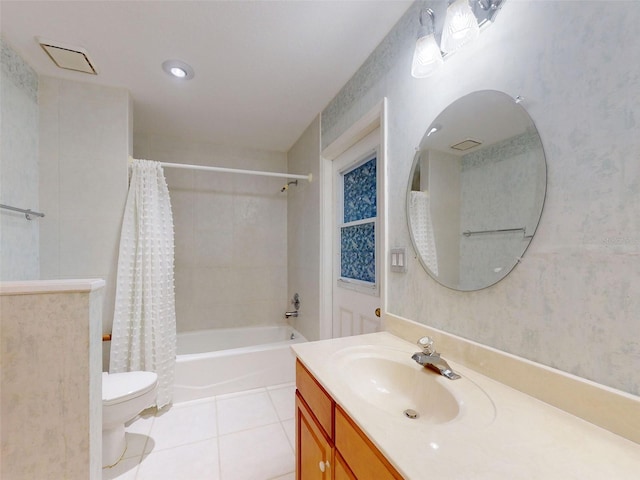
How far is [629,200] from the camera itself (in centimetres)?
61

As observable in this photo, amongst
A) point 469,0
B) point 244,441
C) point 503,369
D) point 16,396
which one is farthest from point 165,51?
point 244,441

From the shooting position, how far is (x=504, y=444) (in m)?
0.57

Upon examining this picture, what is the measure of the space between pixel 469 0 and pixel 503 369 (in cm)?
122

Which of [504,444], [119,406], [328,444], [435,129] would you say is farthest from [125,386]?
[435,129]

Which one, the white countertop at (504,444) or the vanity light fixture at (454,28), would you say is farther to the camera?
the vanity light fixture at (454,28)

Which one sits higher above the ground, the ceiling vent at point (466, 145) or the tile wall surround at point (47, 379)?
the ceiling vent at point (466, 145)

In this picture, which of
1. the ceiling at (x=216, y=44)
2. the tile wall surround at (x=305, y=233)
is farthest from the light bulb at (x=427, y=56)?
the tile wall surround at (x=305, y=233)

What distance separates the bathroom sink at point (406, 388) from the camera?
75cm

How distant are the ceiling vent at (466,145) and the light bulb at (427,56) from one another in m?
0.31

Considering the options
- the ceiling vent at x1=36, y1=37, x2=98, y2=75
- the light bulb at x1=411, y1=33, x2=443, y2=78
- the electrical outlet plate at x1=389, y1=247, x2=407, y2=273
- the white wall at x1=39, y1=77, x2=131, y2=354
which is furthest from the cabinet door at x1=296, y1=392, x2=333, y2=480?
the ceiling vent at x1=36, y1=37, x2=98, y2=75

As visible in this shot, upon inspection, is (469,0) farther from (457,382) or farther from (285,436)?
(285,436)

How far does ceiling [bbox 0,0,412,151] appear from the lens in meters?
1.32

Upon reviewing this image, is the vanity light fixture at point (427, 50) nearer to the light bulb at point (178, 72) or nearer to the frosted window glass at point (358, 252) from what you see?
the frosted window glass at point (358, 252)

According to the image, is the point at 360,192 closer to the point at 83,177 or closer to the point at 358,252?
the point at 358,252
